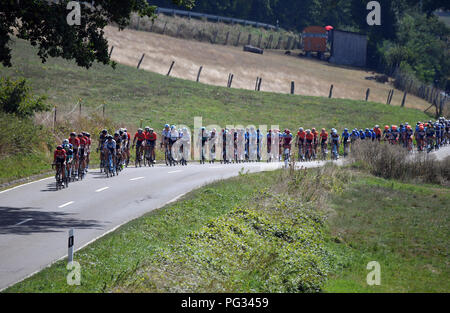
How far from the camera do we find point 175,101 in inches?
2034

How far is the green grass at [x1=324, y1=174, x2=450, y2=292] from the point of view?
51.9 feet

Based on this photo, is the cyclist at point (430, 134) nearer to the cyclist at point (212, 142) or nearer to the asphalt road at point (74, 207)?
the cyclist at point (212, 142)

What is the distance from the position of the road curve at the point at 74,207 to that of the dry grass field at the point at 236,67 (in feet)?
Result: 108

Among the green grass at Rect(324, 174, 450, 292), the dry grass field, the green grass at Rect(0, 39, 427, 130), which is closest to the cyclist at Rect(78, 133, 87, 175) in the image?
the green grass at Rect(324, 174, 450, 292)

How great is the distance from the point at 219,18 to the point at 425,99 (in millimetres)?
27852

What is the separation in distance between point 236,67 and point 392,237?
5121cm

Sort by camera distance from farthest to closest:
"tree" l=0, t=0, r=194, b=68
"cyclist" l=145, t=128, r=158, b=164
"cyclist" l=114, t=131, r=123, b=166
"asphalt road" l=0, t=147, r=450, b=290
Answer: "cyclist" l=145, t=128, r=158, b=164
"cyclist" l=114, t=131, r=123, b=166
"tree" l=0, t=0, r=194, b=68
"asphalt road" l=0, t=147, r=450, b=290

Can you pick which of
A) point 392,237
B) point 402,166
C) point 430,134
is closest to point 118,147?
point 392,237

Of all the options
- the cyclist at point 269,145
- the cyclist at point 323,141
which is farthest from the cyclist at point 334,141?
the cyclist at point 269,145

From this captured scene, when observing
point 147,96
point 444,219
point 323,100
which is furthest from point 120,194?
point 323,100

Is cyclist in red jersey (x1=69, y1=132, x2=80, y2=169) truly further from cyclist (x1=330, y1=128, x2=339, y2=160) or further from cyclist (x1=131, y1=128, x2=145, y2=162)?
cyclist (x1=330, y1=128, x2=339, y2=160)

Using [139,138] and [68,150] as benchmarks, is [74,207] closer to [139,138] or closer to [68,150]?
[68,150]

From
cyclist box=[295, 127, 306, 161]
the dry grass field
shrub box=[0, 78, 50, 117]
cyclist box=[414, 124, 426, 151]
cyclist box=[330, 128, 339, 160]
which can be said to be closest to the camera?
shrub box=[0, 78, 50, 117]

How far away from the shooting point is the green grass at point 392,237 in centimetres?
1580
